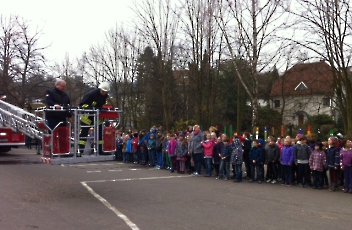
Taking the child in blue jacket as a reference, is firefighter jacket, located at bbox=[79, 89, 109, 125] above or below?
above

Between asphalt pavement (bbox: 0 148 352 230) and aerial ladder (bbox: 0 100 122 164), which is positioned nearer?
asphalt pavement (bbox: 0 148 352 230)

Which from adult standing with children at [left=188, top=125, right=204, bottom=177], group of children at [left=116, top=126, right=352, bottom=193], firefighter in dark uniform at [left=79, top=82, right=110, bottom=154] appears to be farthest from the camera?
adult standing with children at [left=188, top=125, right=204, bottom=177]

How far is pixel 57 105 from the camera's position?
8547 mm

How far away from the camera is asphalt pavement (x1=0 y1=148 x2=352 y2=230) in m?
7.86

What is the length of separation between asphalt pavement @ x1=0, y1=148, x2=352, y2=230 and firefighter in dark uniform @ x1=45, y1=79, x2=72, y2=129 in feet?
6.17

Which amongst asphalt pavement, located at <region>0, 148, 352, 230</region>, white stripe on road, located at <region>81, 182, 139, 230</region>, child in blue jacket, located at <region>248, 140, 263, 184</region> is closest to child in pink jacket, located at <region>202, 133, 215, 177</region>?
asphalt pavement, located at <region>0, 148, 352, 230</region>

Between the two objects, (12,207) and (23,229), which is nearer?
(23,229)

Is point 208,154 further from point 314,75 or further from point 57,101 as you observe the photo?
point 314,75

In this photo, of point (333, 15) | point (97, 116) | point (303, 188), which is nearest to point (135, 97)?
point (333, 15)

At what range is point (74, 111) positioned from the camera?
8.67 meters

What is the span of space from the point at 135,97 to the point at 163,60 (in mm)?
11327

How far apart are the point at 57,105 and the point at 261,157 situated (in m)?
8.06

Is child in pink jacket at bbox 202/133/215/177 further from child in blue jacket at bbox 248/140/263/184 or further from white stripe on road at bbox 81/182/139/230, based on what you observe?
white stripe on road at bbox 81/182/139/230

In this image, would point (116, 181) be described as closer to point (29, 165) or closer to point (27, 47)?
point (29, 165)
